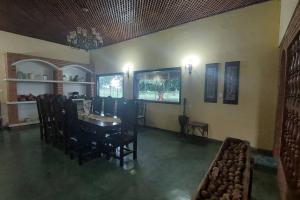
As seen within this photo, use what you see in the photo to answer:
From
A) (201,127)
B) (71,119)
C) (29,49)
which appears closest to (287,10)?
(201,127)

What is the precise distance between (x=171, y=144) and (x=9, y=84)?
5454 millimetres

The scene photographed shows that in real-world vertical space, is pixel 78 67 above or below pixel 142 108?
above

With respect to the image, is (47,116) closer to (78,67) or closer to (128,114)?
(128,114)

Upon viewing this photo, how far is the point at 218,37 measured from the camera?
14.3 ft

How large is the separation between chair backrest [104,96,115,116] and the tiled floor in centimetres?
112

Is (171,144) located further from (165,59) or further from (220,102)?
(165,59)

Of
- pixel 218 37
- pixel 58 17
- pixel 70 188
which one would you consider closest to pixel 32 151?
pixel 70 188

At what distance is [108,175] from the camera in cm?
270

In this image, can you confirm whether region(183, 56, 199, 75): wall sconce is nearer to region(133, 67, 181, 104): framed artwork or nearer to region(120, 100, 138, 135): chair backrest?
region(133, 67, 181, 104): framed artwork

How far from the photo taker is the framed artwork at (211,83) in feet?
14.5

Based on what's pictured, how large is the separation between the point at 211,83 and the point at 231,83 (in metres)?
0.50

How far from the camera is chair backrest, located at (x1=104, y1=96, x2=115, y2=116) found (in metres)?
4.25

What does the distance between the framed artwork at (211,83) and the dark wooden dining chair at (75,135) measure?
9.95 feet

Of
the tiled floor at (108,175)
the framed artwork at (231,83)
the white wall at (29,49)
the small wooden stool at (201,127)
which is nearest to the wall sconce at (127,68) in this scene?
the white wall at (29,49)
